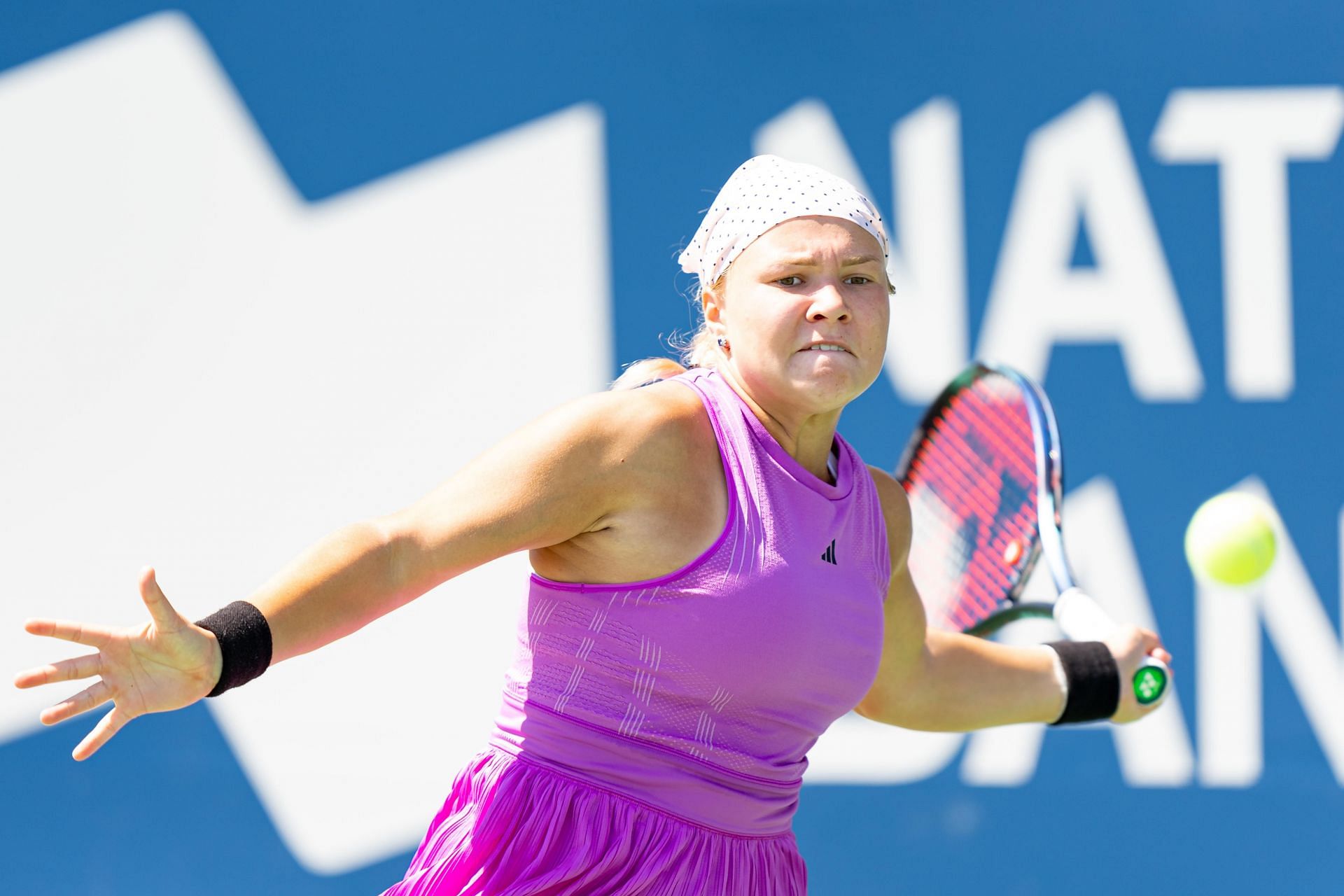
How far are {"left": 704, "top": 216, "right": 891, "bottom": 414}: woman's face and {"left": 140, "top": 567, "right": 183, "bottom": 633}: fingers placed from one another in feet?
2.57

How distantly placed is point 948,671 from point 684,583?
71 cm

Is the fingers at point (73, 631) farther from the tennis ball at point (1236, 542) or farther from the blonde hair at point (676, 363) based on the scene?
the tennis ball at point (1236, 542)

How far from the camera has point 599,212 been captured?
11.8ft

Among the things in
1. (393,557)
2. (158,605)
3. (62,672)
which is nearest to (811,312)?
(393,557)

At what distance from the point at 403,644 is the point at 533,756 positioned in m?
1.79

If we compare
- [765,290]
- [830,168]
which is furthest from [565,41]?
[765,290]

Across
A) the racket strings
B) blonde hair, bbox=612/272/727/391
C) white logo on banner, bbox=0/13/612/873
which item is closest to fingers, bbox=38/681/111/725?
blonde hair, bbox=612/272/727/391

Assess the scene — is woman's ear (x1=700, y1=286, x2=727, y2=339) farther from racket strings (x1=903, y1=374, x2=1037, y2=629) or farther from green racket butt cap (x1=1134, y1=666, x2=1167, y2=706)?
green racket butt cap (x1=1134, y1=666, x2=1167, y2=706)

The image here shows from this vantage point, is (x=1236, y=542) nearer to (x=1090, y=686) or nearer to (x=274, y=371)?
(x=1090, y=686)

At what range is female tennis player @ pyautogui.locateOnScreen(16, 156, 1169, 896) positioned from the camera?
1729mm

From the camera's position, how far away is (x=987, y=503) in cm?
277

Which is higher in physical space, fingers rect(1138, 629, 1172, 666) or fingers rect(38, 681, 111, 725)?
fingers rect(38, 681, 111, 725)

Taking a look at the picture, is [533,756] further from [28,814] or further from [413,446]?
[28,814]

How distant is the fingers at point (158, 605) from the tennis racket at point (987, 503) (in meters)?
1.53
